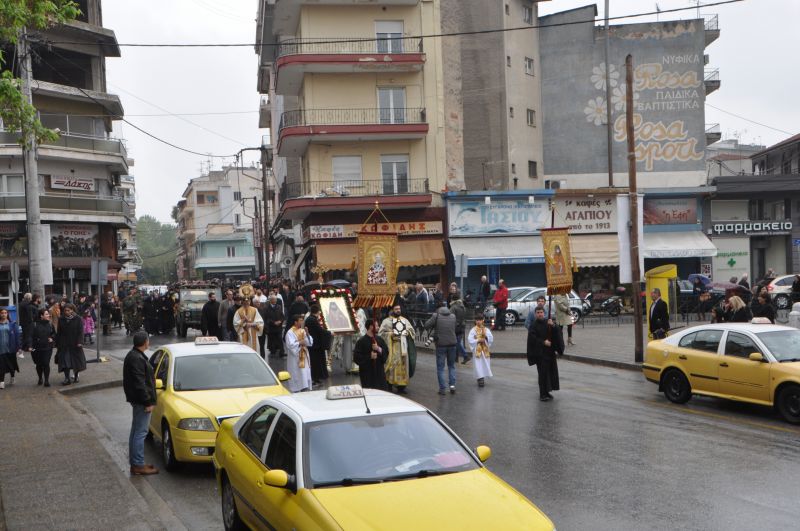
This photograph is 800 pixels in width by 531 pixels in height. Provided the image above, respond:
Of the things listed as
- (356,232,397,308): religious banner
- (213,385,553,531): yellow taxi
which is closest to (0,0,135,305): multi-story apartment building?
(356,232,397,308): religious banner

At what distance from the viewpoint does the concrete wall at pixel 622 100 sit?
145 ft

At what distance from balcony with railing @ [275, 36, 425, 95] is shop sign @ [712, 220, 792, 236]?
62.0 ft

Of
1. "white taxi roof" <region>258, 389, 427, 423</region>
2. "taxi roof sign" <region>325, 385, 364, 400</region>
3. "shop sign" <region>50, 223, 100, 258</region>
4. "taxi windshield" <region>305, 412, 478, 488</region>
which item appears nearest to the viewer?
"taxi windshield" <region>305, 412, 478, 488</region>

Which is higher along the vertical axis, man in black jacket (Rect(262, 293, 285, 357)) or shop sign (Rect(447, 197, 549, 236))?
shop sign (Rect(447, 197, 549, 236))

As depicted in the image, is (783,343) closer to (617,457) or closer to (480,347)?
(617,457)

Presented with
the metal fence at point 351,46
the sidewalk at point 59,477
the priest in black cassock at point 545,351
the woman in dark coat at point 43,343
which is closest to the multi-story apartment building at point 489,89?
the metal fence at point 351,46

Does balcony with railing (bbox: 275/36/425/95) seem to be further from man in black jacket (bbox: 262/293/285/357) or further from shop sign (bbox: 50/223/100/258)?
man in black jacket (bbox: 262/293/285/357)

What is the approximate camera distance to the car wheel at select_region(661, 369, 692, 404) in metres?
14.6

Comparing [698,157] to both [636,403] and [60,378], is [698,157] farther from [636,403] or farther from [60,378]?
[60,378]

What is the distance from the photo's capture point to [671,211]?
41.9 meters

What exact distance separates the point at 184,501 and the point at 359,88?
3155cm

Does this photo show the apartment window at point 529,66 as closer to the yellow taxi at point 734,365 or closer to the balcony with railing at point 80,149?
the balcony with railing at point 80,149

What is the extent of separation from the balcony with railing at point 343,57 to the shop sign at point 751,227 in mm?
18885

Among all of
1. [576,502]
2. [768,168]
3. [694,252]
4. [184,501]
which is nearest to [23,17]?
[184,501]
